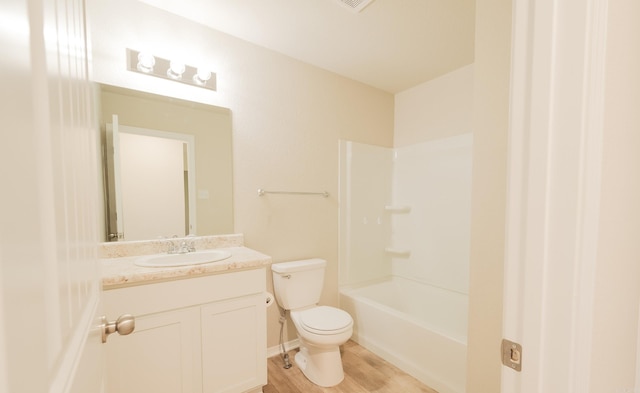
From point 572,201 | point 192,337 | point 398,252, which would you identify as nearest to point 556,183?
point 572,201

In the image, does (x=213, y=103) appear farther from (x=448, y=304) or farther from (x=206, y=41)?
(x=448, y=304)

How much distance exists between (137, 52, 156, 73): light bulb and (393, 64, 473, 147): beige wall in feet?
7.74

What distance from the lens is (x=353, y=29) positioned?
6.13ft

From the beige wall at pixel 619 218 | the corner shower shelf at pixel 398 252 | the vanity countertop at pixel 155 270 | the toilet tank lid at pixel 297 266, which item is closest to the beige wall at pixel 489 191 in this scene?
the beige wall at pixel 619 218

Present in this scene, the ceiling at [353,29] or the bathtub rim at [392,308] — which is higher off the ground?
the ceiling at [353,29]

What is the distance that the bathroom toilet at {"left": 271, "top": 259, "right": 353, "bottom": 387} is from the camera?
177 centimetres

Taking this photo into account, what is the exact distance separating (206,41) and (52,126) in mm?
1890

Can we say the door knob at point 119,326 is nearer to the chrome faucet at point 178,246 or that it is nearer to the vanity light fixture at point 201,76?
Answer: the chrome faucet at point 178,246

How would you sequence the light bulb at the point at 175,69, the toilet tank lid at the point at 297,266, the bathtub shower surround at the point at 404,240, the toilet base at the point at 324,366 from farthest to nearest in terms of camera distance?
the bathtub shower surround at the point at 404,240 → the toilet tank lid at the point at 297,266 → the toilet base at the point at 324,366 → the light bulb at the point at 175,69

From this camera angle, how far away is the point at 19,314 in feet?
0.67

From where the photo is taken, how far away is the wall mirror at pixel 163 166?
160 cm

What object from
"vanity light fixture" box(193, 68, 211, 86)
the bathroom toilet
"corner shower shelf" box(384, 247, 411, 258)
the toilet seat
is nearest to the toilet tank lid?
the bathroom toilet

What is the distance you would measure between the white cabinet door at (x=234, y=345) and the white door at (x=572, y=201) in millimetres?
1326

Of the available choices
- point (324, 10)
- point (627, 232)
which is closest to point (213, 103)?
point (324, 10)
